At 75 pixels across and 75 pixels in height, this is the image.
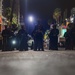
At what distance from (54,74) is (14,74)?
1160 millimetres

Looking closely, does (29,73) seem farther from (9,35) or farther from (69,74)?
(9,35)

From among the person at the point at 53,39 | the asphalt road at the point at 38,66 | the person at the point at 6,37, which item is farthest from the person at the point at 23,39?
the asphalt road at the point at 38,66

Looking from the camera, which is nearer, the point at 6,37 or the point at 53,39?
the point at 6,37

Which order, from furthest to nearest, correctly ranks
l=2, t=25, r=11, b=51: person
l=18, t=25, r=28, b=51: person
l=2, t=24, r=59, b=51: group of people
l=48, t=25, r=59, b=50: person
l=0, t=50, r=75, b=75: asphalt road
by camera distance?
l=48, t=25, r=59, b=50: person < l=2, t=25, r=11, b=51: person < l=18, t=25, r=28, b=51: person < l=2, t=24, r=59, b=51: group of people < l=0, t=50, r=75, b=75: asphalt road

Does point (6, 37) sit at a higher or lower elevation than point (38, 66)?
higher

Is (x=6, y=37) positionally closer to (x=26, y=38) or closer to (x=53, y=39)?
(x=26, y=38)

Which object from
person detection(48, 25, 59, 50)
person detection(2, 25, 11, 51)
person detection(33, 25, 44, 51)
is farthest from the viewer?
person detection(48, 25, 59, 50)

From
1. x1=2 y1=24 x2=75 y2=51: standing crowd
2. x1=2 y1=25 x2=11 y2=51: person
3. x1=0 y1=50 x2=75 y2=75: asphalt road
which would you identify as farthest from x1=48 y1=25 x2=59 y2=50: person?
x1=0 y1=50 x2=75 y2=75: asphalt road

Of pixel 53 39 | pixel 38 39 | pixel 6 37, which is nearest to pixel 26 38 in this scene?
pixel 38 39

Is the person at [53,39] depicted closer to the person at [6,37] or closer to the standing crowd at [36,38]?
the standing crowd at [36,38]

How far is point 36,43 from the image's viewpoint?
22.4m

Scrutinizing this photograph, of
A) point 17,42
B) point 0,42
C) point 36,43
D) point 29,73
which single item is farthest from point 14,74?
point 0,42

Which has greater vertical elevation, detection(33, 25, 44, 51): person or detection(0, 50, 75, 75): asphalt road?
detection(33, 25, 44, 51): person

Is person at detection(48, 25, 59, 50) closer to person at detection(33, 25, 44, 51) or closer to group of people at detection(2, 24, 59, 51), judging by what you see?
group of people at detection(2, 24, 59, 51)
